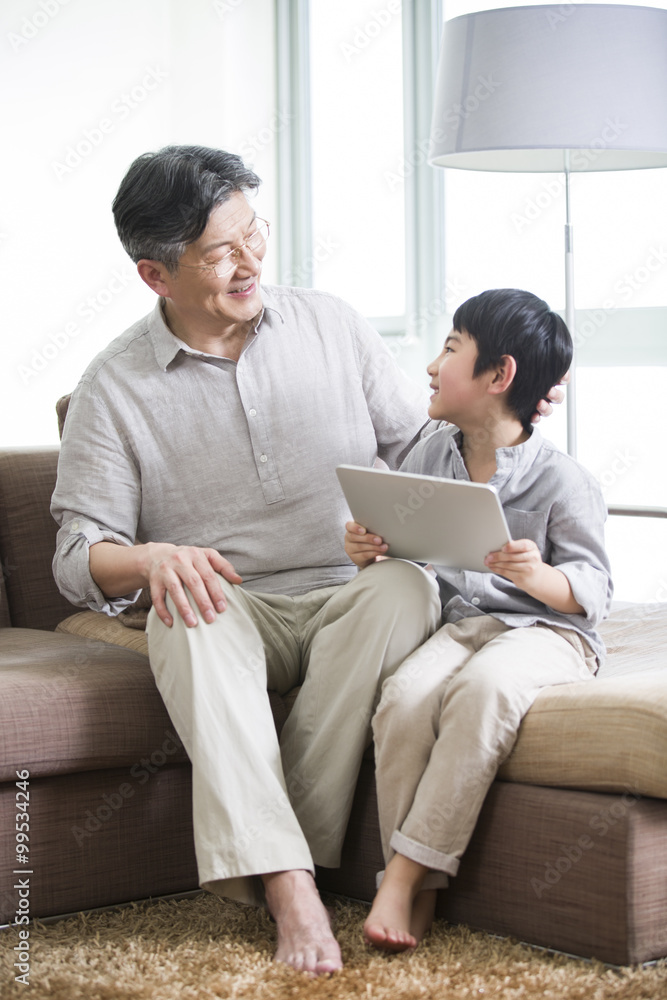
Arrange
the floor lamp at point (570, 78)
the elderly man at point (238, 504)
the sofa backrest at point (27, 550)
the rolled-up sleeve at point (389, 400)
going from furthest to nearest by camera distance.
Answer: the floor lamp at point (570, 78), the sofa backrest at point (27, 550), the rolled-up sleeve at point (389, 400), the elderly man at point (238, 504)

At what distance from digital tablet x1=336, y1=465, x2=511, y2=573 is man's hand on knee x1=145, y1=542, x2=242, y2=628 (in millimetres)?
215

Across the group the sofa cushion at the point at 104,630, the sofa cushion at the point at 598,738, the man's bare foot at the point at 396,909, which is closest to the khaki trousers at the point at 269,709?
the man's bare foot at the point at 396,909

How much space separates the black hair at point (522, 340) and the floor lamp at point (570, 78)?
2.63 feet

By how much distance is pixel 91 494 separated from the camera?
1787 millimetres

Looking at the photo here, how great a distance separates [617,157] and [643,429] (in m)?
0.91

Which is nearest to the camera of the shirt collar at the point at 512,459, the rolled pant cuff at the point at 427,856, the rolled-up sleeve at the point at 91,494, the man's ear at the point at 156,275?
the rolled pant cuff at the point at 427,856

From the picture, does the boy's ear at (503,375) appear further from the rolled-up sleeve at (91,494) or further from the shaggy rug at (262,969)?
the shaggy rug at (262,969)

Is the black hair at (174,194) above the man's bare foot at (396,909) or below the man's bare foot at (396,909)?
above

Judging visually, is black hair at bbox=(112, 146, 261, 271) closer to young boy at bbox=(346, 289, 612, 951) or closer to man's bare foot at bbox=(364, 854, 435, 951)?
young boy at bbox=(346, 289, 612, 951)

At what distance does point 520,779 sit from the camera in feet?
4.62

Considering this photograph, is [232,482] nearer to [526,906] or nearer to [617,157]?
[526,906]

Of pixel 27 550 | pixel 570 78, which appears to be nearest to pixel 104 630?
pixel 27 550

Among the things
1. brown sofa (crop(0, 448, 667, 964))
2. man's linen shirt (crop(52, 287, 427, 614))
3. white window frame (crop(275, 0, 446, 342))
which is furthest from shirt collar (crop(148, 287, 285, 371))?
white window frame (crop(275, 0, 446, 342))

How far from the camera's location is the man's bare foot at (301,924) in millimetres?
1303
